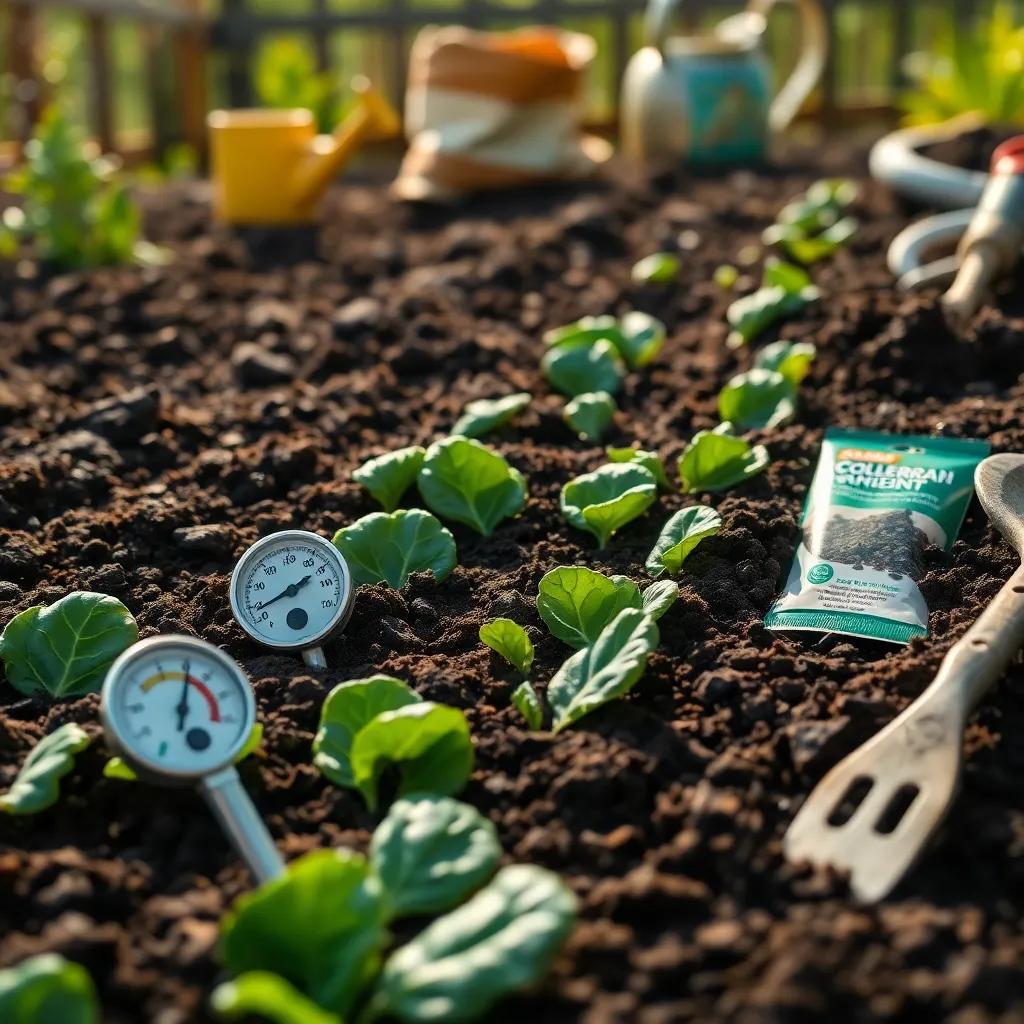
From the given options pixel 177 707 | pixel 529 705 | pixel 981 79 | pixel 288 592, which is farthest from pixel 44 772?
pixel 981 79

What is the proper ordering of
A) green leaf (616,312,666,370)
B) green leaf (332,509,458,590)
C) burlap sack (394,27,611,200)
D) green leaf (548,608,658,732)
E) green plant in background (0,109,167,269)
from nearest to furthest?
green leaf (548,608,658,732) < green leaf (332,509,458,590) < green leaf (616,312,666,370) < green plant in background (0,109,167,269) < burlap sack (394,27,611,200)

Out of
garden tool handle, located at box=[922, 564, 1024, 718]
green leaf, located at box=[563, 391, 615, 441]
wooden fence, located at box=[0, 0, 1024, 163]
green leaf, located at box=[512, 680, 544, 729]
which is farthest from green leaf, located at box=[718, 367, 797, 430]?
wooden fence, located at box=[0, 0, 1024, 163]

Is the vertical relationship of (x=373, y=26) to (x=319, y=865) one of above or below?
above

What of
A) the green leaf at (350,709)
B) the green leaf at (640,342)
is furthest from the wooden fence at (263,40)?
the green leaf at (350,709)

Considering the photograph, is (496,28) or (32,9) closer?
(32,9)

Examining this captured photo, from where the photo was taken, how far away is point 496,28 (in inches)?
249

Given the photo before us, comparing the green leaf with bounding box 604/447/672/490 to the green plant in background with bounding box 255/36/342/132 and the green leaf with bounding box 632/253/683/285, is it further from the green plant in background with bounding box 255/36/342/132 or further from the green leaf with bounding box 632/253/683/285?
the green plant in background with bounding box 255/36/342/132

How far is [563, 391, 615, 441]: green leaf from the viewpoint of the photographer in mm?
2420

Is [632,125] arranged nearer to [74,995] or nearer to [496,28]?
[496,28]

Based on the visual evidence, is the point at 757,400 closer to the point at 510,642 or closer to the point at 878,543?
the point at 878,543

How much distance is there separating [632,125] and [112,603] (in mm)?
3257

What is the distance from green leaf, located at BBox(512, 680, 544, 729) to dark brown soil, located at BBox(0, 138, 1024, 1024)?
2cm

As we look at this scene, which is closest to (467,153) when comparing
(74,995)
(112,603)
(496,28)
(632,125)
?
(632,125)

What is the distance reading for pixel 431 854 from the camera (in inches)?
51.9
